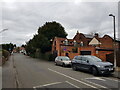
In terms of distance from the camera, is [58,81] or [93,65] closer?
[58,81]

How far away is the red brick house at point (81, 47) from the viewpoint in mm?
21716

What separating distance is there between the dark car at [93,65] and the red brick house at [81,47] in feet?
20.9

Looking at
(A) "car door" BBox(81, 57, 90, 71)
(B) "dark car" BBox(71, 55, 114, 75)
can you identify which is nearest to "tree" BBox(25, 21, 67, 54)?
(B) "dark car" BBox(71, 55, 114, 75)

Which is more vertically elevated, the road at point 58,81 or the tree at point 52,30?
the tree at point 52,30

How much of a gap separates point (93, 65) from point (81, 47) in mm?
11970

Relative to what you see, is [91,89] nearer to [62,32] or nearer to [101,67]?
[101,67]

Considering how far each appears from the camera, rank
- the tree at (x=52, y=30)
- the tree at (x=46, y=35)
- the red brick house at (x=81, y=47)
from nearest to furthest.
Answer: the red brick house at (x=81, y=47), the tree at (x=46, y=35), the tree at (x=52, y=30)

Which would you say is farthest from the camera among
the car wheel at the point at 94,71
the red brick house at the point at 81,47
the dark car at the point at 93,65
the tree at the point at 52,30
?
the tree at the point at 52,30

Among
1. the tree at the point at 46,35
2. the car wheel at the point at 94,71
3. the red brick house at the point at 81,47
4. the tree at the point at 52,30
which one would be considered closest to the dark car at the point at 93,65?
the car wheel at the point at 94,71

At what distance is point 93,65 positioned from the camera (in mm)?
12734

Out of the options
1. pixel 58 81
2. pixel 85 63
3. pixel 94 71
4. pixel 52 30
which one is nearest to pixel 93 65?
pixel 94 71

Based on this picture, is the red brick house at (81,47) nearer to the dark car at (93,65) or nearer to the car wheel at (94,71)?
the dark car at (93,65)

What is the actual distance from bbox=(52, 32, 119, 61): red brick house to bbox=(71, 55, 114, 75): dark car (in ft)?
20.9

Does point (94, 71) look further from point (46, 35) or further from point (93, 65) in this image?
point (46, 35)
